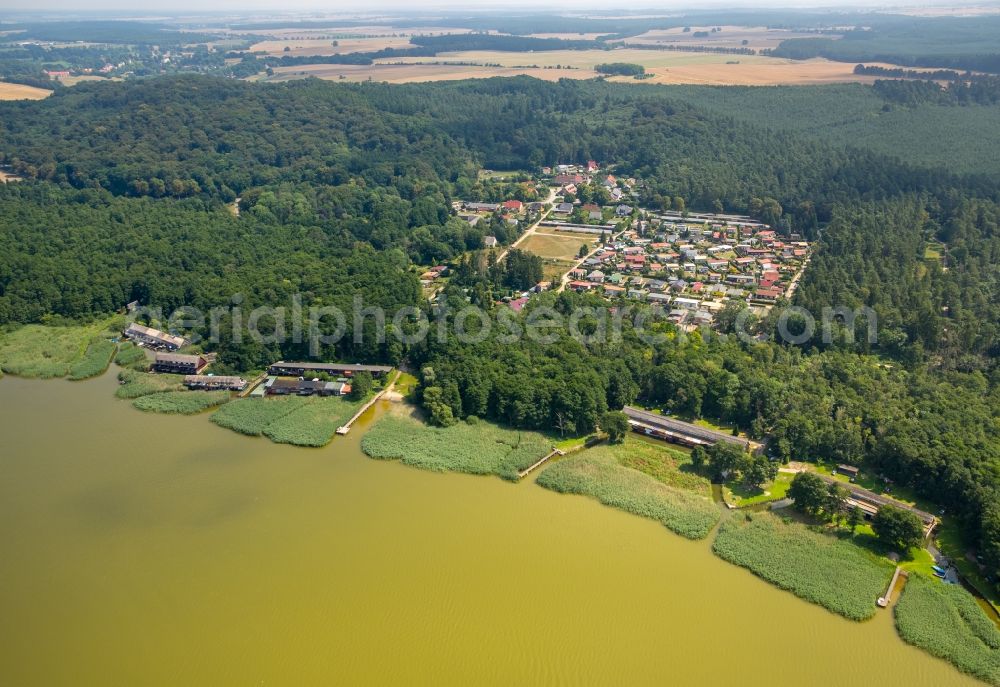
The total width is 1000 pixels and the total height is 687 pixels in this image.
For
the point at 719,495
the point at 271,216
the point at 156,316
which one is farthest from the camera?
the point at 271,216

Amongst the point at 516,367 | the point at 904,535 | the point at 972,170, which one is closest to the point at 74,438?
the point at 516,367

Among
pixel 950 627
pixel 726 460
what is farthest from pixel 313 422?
pixel 950 627

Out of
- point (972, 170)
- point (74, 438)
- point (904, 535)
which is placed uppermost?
point (972, 170)

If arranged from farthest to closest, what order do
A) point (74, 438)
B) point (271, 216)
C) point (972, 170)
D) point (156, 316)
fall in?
point (972, 170) < point (271, 216) < point (156, 316) < point (74, 438)

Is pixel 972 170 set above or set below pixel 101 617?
above

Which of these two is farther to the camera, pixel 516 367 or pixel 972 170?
pixel 972 170

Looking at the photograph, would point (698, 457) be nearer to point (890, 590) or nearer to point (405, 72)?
point (890, 590)

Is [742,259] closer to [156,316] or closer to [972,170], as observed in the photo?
[972,170]

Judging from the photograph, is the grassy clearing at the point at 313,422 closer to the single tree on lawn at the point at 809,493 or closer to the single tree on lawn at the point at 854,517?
the single tree on lawn at the point at 809,493
